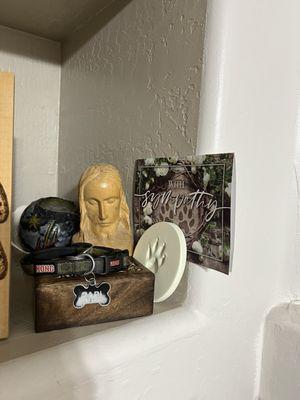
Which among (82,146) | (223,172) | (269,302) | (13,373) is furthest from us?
(82,146)

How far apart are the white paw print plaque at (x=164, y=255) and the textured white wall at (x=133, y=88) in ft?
0.34

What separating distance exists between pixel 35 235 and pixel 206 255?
Result: 267 millimetres

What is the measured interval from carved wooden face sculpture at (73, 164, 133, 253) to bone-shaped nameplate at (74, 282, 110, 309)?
116 mm

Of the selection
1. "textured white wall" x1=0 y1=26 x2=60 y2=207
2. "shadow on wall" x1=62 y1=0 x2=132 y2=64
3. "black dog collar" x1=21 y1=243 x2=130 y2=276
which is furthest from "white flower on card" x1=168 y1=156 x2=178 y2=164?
"textured white wall" x1=0 y1=26 x2=60 y2=207

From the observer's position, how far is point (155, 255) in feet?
1.55

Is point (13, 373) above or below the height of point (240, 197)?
below

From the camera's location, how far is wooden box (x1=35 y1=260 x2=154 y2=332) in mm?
366

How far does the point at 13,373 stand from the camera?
0.97 ft

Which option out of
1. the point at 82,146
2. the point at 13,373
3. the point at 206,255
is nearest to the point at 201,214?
the point at 206,255

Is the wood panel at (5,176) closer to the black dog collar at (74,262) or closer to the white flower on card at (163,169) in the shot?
the black dog collar at (74,262)

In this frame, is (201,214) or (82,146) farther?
(82,146)

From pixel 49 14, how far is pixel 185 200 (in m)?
0.46

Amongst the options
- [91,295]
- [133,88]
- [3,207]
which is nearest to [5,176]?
[3,207]

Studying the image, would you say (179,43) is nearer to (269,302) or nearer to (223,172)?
(223,172)
